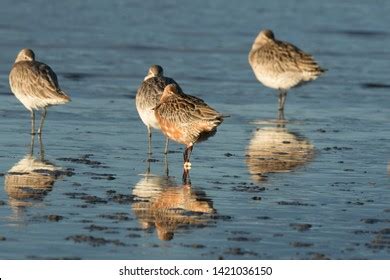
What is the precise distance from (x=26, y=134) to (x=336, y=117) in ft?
18.6

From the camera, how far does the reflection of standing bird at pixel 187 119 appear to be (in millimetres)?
14398

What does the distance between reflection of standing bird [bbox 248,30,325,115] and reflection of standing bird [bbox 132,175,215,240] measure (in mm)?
7570

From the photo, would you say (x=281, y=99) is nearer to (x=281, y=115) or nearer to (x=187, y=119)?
(x=281, y=115)

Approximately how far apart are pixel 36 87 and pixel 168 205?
225 inches

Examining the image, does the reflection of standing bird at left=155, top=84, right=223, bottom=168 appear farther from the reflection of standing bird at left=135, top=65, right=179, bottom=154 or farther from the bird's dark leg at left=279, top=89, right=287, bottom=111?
the bird's dark leg at left=279, top=89, right=287, bottom=111

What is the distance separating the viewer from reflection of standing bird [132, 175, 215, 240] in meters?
11.4

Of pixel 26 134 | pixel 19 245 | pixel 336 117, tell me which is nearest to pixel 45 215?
pixel 19 245

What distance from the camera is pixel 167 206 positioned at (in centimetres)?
1229

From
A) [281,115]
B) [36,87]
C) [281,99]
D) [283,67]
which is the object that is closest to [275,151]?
[36,87]

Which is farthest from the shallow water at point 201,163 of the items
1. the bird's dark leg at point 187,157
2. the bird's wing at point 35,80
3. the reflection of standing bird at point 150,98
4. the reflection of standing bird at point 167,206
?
the bird's wing at point 35,80

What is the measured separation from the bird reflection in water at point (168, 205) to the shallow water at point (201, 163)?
2 cm

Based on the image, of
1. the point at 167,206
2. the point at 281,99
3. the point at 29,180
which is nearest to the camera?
the point at 167,206

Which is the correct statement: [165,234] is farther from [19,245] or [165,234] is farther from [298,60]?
[298,60]

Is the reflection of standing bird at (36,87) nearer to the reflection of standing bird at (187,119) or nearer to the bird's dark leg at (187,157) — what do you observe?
the reflection of standing bird at (187,119)
